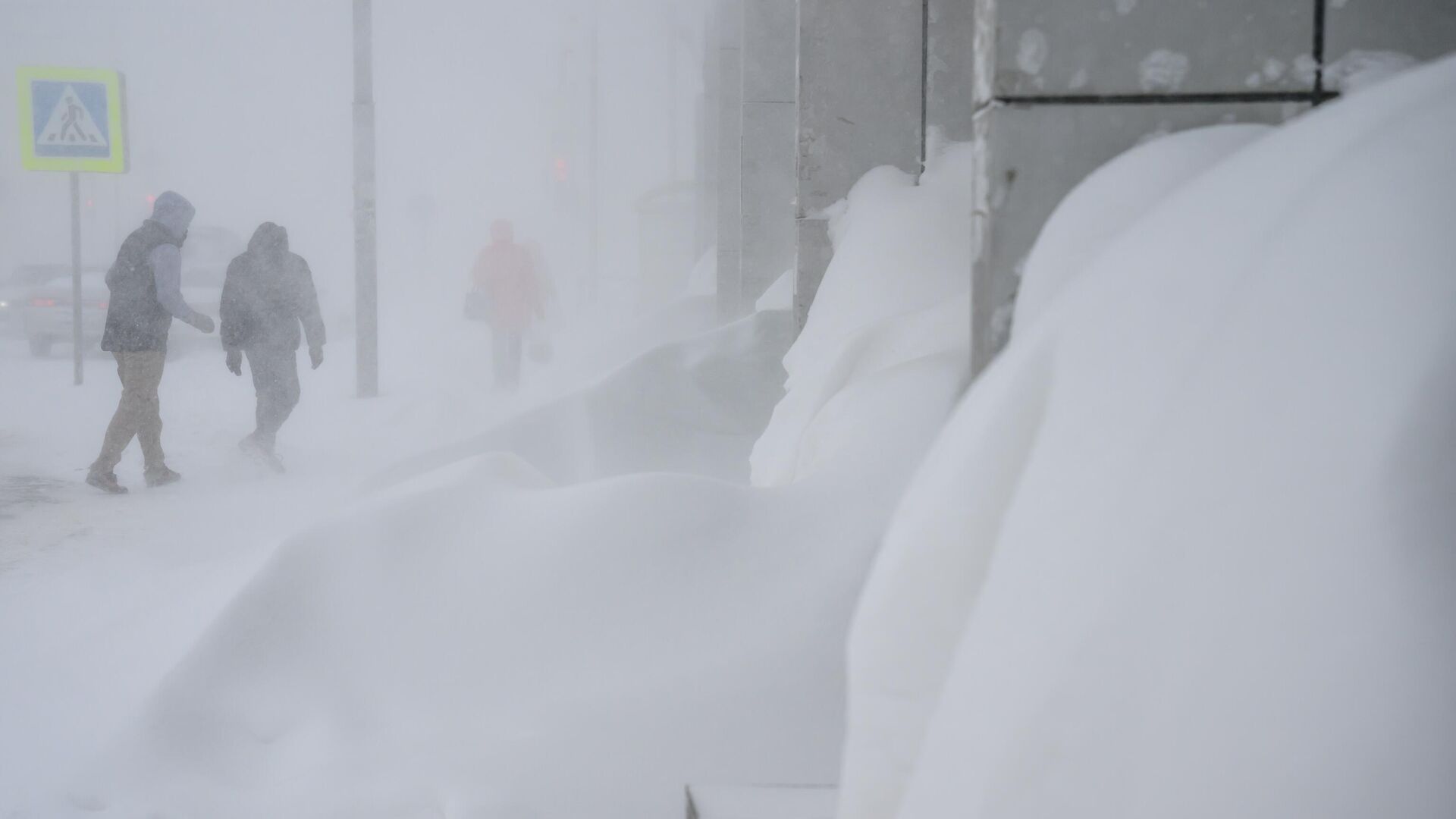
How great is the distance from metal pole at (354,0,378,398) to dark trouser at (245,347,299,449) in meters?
3.49

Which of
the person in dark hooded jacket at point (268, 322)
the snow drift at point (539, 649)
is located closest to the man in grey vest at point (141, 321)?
the person in dark hooded jacket at point (268, 322)

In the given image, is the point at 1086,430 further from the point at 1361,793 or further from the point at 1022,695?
the point at 1361,793

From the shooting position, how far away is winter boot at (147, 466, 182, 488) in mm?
7922

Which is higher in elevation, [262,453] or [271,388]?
[271,388]

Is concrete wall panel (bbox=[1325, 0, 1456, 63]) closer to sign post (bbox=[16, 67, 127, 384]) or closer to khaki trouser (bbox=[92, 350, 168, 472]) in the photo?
khaki trouser (bbox=[92, 350, 168, 472])

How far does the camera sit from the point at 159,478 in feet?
26.1

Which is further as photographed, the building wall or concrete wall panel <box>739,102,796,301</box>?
the building wall

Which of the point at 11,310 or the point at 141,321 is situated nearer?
the point at 141,321

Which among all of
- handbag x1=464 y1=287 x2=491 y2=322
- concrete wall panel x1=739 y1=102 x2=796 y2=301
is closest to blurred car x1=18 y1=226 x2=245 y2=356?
handbag x1=464 y1=287 x2=491 y2=322

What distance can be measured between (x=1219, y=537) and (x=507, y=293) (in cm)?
1146

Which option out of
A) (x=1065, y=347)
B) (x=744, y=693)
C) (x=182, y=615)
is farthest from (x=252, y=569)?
(x=1065, y=347)

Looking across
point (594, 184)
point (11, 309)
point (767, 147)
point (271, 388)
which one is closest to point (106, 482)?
point (271, 388)

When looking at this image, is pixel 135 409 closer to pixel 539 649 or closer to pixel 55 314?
pixel 539 649

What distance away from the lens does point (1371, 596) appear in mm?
1250
